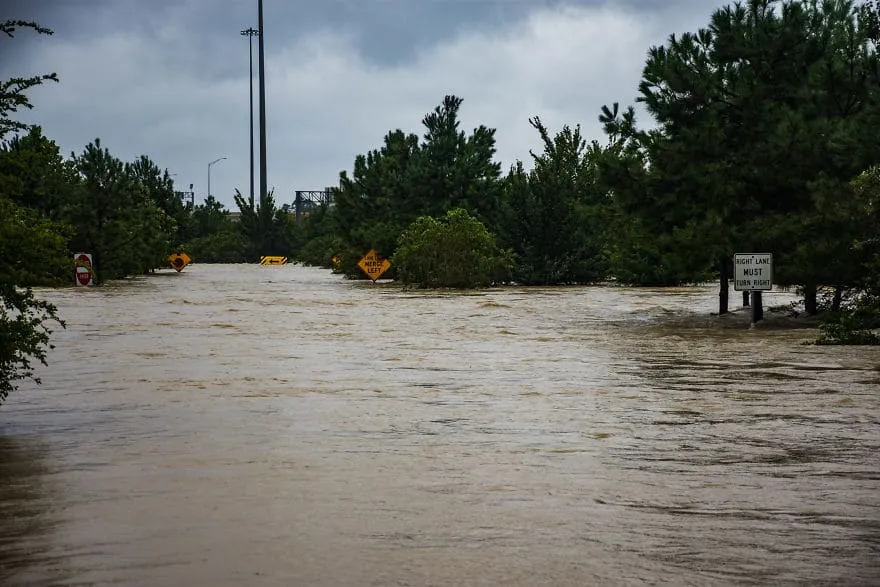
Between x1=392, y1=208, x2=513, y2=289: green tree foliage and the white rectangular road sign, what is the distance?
82.9 feet

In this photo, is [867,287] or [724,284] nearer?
[867,287]

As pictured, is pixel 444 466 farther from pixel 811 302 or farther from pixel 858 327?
pixel 811 302

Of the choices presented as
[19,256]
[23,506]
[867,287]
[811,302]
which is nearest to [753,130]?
[811,302]

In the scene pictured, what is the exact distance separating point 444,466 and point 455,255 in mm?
40661

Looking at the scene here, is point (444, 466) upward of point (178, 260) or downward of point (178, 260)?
downward

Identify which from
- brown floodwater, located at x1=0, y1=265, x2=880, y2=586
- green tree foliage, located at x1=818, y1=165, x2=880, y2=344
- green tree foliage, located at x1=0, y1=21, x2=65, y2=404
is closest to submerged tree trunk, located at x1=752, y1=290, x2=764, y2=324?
green tree foliage, located at x1=818, y1=165, x2=880, y2=344

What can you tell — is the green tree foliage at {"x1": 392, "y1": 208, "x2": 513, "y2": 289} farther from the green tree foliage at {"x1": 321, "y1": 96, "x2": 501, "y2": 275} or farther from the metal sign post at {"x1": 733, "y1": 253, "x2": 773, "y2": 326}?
the metal sign post at {"x1": 733, "y1": 253, "x2": 773, "y2": 326}

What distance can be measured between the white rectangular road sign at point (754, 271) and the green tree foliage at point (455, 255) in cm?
2526

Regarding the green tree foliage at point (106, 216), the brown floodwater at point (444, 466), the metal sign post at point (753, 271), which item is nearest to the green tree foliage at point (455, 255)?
the green tree foliage at point (106, 216)

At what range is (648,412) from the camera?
12945 mm

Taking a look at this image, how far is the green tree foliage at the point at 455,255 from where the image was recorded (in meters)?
50.3

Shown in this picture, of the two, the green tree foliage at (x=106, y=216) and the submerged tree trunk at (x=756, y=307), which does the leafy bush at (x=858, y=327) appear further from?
the green tree foliage at (x=106, y=216)

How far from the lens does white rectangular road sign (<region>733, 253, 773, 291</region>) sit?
980 inches

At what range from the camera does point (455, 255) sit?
50.4m
